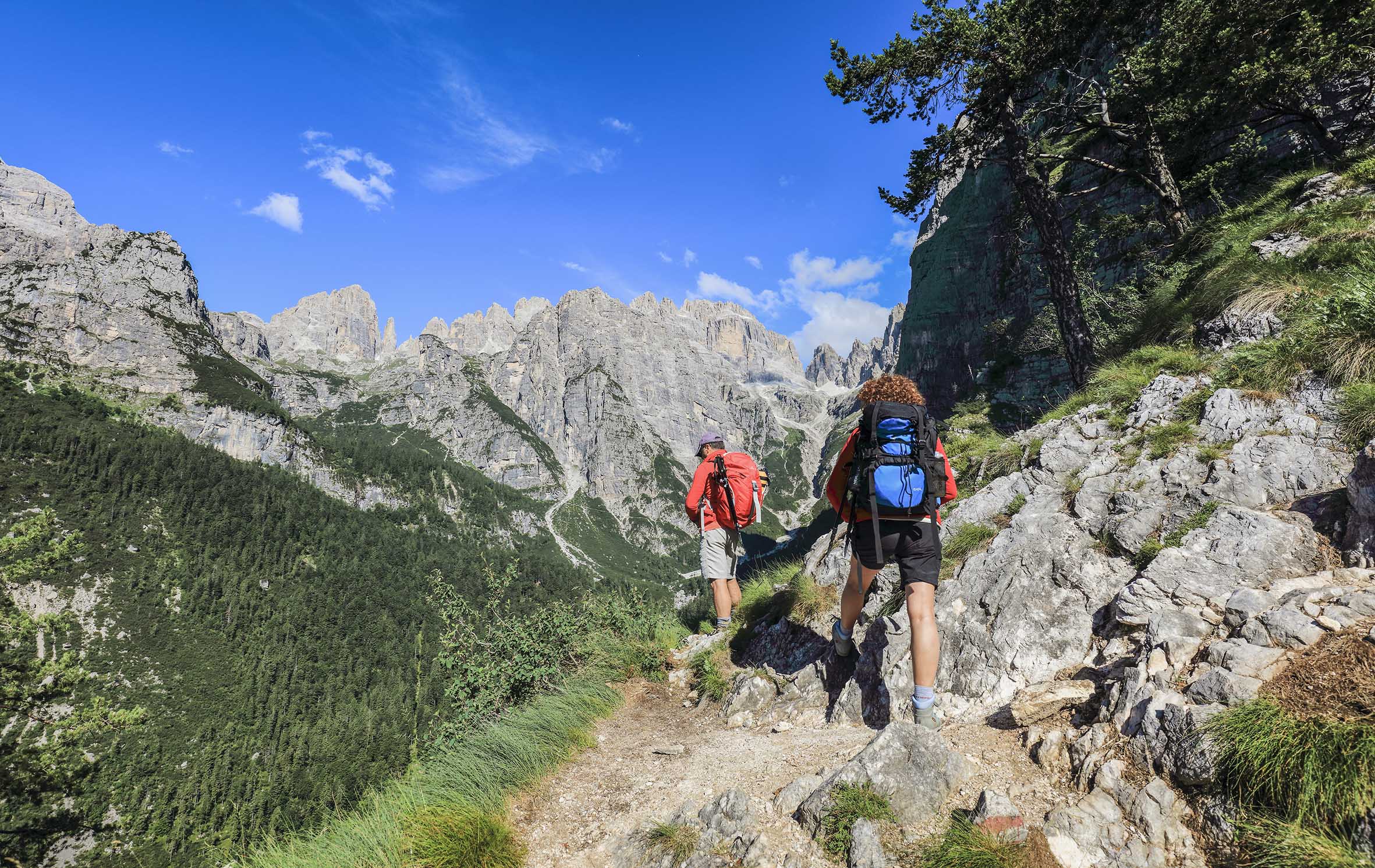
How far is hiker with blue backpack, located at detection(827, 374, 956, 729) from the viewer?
192 inches

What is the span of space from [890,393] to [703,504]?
3908mm

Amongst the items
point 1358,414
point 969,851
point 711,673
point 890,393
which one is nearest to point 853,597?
point 890,393

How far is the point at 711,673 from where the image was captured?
25.8ft

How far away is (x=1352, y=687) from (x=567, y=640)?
27.4 feet

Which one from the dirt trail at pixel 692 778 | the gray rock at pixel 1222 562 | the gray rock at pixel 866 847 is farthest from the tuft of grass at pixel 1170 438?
the gray rock at pixel 866 847

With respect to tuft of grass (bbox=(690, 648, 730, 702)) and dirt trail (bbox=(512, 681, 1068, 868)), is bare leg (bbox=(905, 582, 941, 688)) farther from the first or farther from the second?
tuft of grass (bbox=(690, 648, 730, 702))

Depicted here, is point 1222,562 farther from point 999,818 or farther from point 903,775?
point 903,775

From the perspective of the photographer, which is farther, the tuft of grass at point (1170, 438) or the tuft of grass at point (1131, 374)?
the tuft of grass at point (1131, 374)

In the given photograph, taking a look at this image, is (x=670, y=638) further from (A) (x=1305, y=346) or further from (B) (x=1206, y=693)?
(A) (x=1305, y=346)

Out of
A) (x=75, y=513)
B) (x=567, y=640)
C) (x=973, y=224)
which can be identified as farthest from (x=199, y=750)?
(x=973, y=224)

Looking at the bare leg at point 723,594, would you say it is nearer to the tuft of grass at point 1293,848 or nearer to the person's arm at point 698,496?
the person's arm at point 698,496

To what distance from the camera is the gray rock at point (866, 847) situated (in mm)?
3364

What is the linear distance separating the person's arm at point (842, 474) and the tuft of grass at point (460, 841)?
414 centimetres

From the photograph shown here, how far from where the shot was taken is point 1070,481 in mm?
7422
